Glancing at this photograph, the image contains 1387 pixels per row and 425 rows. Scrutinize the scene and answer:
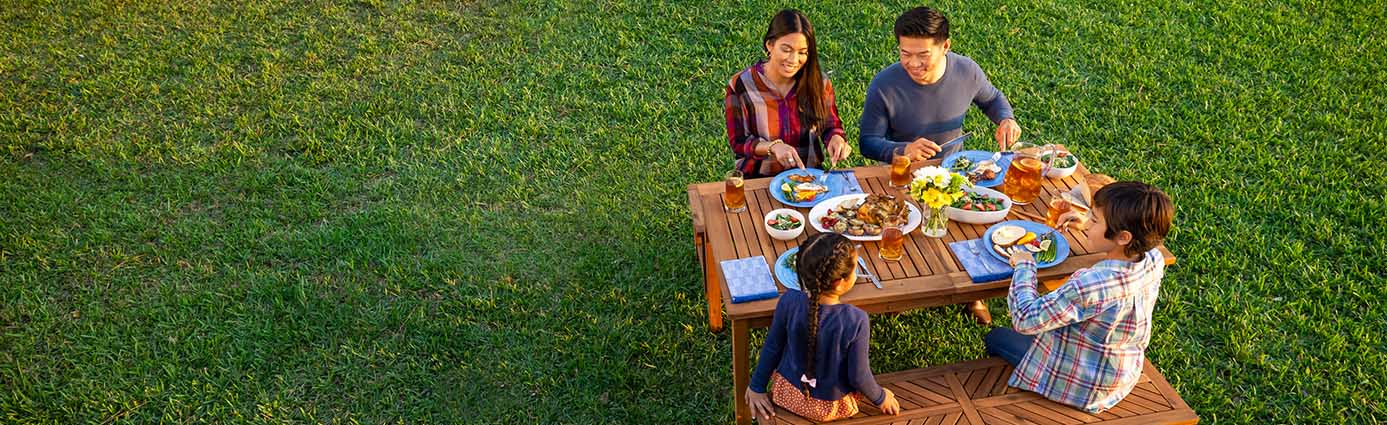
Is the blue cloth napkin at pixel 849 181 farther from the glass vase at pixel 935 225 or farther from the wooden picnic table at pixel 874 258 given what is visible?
the glass vase at pixel 935 225

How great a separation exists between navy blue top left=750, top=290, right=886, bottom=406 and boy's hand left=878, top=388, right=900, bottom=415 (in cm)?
4

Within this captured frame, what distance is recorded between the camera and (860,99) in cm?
785

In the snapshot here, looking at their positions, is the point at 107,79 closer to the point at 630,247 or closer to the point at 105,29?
the point at 105,29

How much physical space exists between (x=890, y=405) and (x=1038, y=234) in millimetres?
1005

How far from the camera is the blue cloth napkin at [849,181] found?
15.2 ft

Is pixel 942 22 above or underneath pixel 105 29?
above

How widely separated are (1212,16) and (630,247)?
6427mm

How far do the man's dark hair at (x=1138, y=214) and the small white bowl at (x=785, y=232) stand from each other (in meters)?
1.25

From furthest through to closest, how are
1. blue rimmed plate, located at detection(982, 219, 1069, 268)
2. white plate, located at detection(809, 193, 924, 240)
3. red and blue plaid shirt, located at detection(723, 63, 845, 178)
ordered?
red and blue plaid shirt, located at detection(723, 63, 845, 178), white plate, located at detection(809, 193, 924, 240), blue rimmed plate, located at detection(982, 219, 1069, 268)

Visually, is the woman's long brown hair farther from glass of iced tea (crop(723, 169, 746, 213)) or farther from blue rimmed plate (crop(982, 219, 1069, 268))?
blue rimmed plate (crop(982, 219, 1069, 268))

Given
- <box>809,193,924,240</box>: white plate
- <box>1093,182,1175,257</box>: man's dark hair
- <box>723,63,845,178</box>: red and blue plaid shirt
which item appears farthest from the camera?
<box>723,63,845,178</box>: red and blue plaid shirt

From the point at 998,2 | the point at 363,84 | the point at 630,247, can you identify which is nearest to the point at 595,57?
the point at 363,84

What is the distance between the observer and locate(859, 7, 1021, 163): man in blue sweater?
5.11 m

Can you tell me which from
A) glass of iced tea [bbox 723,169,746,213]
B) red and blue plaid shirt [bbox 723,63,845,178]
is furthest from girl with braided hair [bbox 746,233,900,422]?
red and blue plaid shirt [bbox 723,63,845,178]
